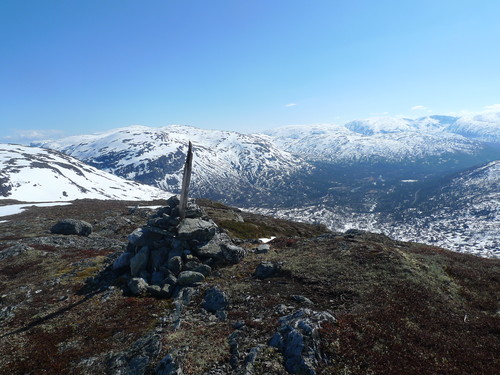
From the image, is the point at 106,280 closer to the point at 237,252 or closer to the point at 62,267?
the point at 62,267

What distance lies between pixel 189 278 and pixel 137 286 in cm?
523

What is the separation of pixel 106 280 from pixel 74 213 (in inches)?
2448

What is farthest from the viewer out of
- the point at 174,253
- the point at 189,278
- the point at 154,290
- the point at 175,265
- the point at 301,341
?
the point at 174,253

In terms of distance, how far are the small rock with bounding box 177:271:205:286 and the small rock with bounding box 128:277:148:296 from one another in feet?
11.7

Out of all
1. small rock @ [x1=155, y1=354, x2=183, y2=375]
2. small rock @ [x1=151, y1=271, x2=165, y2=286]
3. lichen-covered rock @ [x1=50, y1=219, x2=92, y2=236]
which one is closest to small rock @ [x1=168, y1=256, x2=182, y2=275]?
small rock @ [x1=151, y1=271, x2=165, y2=286]

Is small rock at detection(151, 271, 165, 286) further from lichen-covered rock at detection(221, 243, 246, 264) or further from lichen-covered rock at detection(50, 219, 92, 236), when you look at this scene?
lichen-covered rock at detection(50, 219, 92, 236)

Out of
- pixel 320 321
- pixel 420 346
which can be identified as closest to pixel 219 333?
pixel 320 321

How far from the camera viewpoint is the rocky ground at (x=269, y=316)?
1612 cm

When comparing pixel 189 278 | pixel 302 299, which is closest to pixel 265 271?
pixel 302 299

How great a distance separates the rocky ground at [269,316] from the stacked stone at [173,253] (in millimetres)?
479

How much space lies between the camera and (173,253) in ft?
106

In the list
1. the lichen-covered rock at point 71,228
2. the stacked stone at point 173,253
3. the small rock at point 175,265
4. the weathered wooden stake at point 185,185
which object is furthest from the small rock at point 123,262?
the lichen-covered rock at point 71,228

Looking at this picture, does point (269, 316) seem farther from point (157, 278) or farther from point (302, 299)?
point (157, 278)

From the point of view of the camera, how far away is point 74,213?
82.8 m
